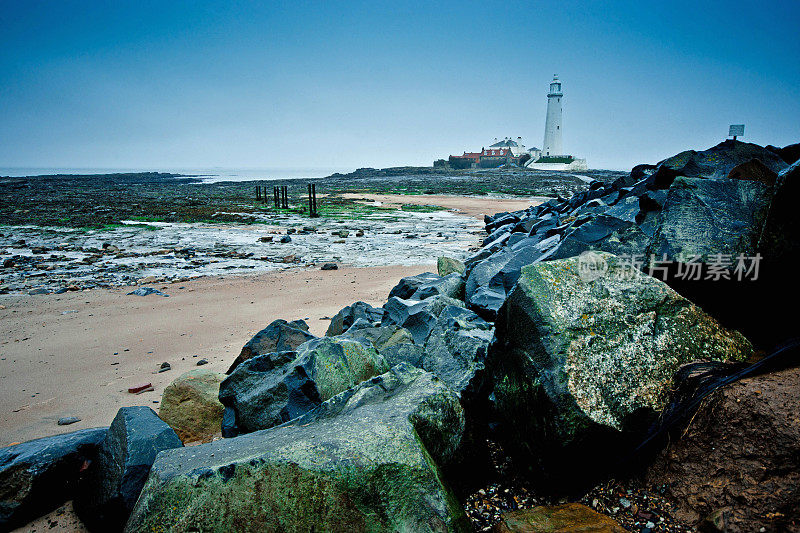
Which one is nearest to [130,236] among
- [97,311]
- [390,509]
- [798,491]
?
[97,311]

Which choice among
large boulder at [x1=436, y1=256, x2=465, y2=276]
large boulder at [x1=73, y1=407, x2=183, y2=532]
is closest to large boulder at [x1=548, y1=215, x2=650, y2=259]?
large boulder at [x1=436, y1=256, x2=465, y2=276]

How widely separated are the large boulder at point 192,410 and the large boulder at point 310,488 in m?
1.73

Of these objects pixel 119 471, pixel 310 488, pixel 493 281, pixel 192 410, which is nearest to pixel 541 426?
pixel 310 488

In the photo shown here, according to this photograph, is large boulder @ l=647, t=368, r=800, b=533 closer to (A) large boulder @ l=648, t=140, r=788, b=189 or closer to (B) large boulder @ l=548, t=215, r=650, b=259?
(B) large boulder @ l=548, t=215, r=650, b=259

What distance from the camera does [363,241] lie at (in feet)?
54.1

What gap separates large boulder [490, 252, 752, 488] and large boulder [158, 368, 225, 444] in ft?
8.15

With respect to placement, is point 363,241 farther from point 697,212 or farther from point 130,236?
point 697,212

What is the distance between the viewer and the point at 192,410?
3.80 metres

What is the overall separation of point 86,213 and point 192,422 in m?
26.4

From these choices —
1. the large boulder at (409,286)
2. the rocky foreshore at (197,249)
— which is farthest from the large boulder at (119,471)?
the rocky foreshore at (197,249)

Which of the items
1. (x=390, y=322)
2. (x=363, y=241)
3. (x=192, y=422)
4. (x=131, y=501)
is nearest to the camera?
(x=131, y=501)

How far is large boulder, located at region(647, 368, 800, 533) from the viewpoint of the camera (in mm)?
1823

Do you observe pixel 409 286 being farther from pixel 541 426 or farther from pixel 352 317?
pixel 541 426

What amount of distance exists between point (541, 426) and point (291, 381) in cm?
174
